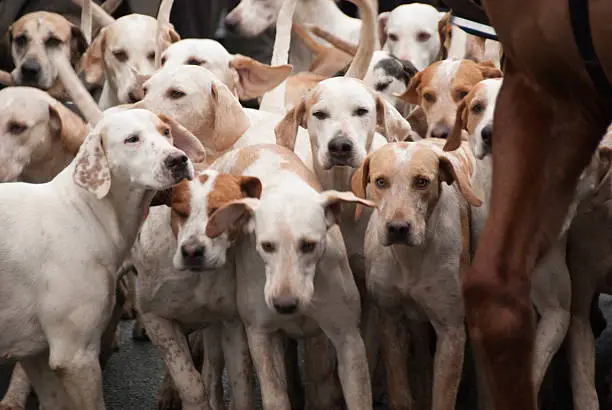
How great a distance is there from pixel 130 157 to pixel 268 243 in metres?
0.57

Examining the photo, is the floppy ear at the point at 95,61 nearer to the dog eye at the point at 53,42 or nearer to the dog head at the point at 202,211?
the dog eye at the point at 53,42

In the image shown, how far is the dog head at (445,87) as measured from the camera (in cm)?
603

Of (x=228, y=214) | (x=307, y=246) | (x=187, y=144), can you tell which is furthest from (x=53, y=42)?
(x=307, y=246)

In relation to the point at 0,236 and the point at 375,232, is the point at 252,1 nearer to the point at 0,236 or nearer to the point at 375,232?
the point at 375,232

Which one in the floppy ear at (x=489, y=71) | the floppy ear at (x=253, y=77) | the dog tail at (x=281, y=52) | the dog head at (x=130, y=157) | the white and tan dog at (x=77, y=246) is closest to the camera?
the white and tan dog at (x=77, y=246)

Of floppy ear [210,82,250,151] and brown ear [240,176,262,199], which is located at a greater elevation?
brown ear [240,176,262,199]

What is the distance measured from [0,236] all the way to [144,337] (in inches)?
84.7

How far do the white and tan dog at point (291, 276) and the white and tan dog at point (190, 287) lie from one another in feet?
0.28

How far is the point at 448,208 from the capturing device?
16.6 ft

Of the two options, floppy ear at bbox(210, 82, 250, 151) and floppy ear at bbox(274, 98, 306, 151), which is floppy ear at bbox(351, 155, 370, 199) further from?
floppy ear at bbox(210, 82, 250, 151)

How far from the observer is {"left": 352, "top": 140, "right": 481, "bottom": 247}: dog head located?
470 centimetres

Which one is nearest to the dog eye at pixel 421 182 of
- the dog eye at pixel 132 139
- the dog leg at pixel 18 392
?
the dog eye at pixel 132 139

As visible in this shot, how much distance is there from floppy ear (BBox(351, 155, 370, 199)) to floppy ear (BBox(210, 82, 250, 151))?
0.86 metres

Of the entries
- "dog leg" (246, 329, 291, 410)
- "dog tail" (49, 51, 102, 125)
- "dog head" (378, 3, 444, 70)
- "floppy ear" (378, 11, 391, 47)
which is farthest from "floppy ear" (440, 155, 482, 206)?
"floppy ear" (378, 11, 391, 47)
